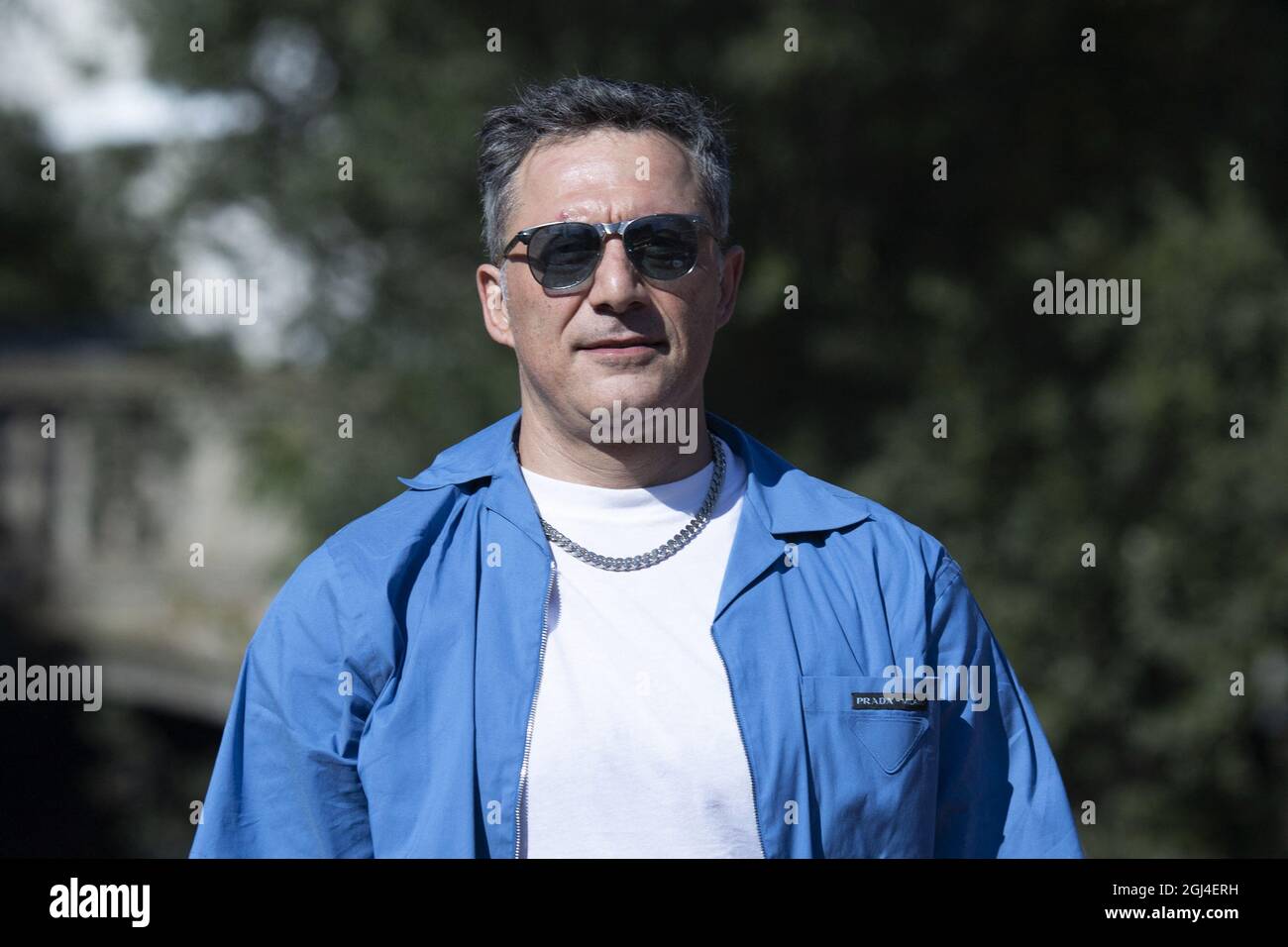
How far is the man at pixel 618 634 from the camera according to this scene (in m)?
1.90

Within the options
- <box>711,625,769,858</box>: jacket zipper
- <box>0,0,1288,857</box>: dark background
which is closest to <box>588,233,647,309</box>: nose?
<box>711,625,769,858</box>: jacket zipper

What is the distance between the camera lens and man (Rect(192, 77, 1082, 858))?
190 centimetres

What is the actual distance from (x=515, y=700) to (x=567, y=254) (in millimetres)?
681

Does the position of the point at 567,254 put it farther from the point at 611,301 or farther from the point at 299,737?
the point at 299,737

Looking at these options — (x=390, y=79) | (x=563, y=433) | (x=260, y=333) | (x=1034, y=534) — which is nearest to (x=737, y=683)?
(x=563, y=433)

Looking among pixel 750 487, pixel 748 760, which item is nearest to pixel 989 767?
pixel 748 760

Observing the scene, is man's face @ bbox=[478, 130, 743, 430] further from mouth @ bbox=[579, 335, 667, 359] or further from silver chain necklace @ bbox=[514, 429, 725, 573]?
silver chain necklace @ bbox=[514, 429, 725, 573]

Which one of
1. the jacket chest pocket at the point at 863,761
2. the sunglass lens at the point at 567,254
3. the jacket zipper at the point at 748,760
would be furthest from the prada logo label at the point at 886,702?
the sunglass lens at the point at 567,254

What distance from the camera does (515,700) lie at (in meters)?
1.91

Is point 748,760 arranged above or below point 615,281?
below

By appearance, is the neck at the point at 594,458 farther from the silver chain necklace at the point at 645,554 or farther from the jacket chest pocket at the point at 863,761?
the jacket chest pocket at the point at 863,761

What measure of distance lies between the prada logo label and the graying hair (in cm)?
74

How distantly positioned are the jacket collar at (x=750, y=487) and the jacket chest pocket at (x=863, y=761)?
262 mm

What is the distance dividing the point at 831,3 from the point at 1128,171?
1877 millimetres
